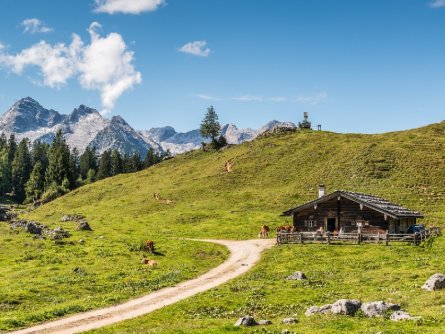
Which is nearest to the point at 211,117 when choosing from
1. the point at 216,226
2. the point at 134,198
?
the point at 134,198

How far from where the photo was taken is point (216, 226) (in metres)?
74.9

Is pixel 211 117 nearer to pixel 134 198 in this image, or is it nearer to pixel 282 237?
pixel 134 198

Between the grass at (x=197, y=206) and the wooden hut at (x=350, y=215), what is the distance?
8922 mm

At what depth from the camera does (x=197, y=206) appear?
315 ft

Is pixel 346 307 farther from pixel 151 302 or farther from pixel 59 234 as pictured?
pixel 59 234

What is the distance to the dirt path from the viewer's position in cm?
2453

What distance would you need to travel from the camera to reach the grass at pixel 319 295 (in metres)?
20.2

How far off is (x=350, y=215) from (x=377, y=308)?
38.4 metres

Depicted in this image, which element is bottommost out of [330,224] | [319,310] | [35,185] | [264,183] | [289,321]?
[289,321]

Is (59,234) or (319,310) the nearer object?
(319,310)

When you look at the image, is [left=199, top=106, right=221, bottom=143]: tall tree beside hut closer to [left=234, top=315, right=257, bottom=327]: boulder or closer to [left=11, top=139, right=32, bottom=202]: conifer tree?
[left=11, top=139, right=32, bottom=202]: conifer tree

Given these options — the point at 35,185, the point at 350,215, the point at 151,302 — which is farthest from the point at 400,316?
the point at 35,185

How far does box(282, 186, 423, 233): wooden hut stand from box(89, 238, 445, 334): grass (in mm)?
9670

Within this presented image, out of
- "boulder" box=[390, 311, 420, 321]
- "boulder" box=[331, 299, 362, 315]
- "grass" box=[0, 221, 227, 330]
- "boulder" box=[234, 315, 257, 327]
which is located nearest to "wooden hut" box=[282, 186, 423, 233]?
"grass" box=[0, 221, 227, 330]
